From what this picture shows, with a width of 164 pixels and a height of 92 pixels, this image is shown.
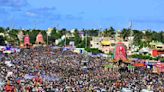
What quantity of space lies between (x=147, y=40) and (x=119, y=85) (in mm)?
101544

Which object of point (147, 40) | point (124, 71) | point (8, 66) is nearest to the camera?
point (8, 66)

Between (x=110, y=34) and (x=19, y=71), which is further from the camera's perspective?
(x=110, y=34)

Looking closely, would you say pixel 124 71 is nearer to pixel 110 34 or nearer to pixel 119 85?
pixel 119 85

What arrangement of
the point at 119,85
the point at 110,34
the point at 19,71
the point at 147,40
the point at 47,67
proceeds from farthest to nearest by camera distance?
the point at 110,34 < the point at 147,40 < the point at 47,67 < the point at 19,71 < the point at 119,85

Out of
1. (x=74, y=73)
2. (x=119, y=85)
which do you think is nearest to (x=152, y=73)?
(x=74, y=73)

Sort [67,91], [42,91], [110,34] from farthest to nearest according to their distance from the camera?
[110,34], [67,91], [42,91]

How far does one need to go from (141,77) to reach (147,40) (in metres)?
93.2

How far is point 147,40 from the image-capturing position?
148000 mm

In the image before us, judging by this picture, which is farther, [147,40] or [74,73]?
[147,40]

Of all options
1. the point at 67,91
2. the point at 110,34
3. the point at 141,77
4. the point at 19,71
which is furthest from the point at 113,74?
the point at 110,34

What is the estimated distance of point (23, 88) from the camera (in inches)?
1516

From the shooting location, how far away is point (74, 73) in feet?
181

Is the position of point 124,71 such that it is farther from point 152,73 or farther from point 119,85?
point 119,85

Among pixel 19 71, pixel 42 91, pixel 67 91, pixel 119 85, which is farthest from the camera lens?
pixel 19 71
